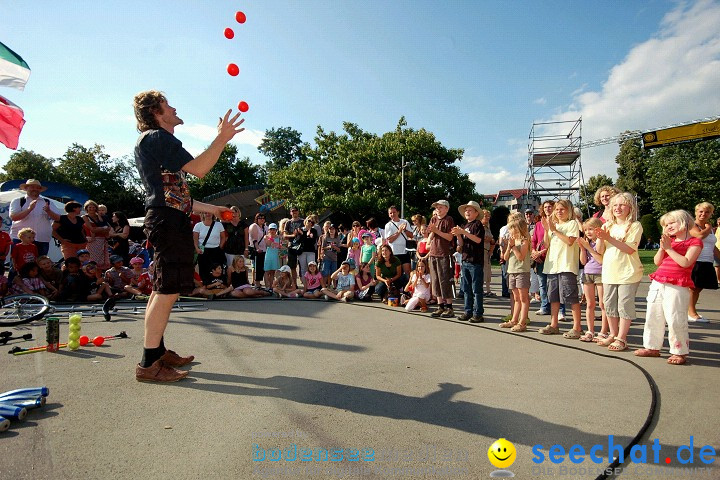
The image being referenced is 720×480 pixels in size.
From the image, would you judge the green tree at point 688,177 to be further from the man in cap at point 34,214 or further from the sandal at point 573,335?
the man in cap at point 34,214

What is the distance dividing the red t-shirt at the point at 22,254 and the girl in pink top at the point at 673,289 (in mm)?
10271

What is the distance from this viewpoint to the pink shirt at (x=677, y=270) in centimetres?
434

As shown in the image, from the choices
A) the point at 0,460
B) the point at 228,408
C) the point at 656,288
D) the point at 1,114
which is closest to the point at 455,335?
the point at 656,288

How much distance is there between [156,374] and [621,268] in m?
4.99

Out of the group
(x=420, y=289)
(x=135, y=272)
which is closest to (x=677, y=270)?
(x=420, y=289)

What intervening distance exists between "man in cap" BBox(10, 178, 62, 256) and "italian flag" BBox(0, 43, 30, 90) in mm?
4836

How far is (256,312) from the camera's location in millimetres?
7281

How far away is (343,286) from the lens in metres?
9.55

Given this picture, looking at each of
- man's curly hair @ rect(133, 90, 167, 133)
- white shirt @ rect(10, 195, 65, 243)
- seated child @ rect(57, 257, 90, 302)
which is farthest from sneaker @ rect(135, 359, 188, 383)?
white shirt @ rect(10, 195, 65, 243)

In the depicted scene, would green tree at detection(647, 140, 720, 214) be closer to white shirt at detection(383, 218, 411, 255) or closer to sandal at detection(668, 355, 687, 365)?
white shirt at detection(383, 218, 411, 255)

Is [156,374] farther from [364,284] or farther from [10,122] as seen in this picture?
[364,284]

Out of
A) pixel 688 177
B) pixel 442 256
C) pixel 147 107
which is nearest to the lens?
pixel 147 107

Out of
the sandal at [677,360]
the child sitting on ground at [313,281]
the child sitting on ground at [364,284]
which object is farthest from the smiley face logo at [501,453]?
the child sitting on ground at [313,281]

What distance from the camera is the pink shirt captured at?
434 cm
